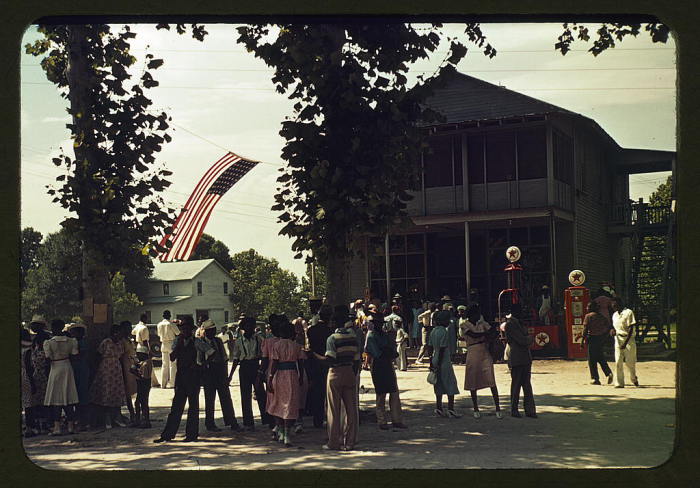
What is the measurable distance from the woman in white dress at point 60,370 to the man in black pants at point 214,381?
1868 millimetres

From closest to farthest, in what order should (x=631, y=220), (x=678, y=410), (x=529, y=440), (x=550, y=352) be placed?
1. (x=678, y=410)
2. (x=529, y=440)
3. (x=550, y=352)
4. (x=631, y=220)

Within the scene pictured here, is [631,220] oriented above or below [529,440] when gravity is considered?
above

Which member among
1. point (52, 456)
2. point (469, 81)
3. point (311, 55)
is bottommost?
point (52, 456)

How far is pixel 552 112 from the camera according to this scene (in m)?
18.2

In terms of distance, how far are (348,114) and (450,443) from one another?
14.8 ft

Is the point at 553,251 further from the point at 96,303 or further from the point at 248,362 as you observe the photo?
the point at 96,303

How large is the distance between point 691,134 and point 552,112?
12370mm

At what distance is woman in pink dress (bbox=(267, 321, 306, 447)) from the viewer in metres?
9.33

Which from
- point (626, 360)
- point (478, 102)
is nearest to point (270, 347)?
point (626, 360)

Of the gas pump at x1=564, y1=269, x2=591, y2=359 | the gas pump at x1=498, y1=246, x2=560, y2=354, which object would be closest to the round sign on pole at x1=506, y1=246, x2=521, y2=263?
the gas pump at x1=498, y1=246, x2=560, y2=354

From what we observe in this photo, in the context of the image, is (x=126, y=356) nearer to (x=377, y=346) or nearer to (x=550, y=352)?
A: (x=377, y=346)

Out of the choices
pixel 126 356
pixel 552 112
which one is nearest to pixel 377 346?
pixel 126 356

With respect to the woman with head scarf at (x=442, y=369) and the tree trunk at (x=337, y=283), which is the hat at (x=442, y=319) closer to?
the woman with head scarf at (x=442, y=369)

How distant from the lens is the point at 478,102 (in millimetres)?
20938
